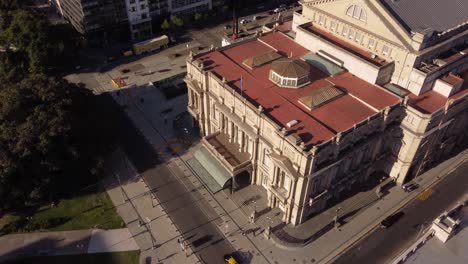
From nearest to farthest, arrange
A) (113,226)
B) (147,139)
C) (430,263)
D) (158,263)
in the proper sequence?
(430,263), (158,263), (113,226), (147,139)

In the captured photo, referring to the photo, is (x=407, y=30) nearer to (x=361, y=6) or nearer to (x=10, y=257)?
(x=361, y=6)

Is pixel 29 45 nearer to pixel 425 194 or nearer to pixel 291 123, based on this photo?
pixel 291 123

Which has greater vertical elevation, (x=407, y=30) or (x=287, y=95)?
(x=407, y=30)

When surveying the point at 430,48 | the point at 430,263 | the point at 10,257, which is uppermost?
the point at 430,48

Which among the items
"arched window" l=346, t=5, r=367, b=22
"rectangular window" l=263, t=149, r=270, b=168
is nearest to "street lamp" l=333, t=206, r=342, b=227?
"rectangular window" l=263, t=149, r=270, b=168

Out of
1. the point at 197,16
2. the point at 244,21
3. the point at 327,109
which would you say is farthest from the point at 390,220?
the point at 197,16

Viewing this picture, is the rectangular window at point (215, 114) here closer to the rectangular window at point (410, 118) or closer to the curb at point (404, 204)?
the curb at point (404, 204)

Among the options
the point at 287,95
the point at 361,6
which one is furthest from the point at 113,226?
the point at 361,6

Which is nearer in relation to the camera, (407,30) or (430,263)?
(430,263)
